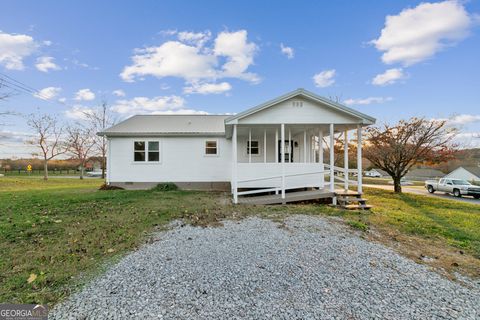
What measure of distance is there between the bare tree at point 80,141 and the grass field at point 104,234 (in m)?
25.1

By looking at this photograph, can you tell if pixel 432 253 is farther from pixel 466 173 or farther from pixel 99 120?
pixel 466 173

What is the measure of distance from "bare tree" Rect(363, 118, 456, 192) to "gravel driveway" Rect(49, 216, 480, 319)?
14292 mm

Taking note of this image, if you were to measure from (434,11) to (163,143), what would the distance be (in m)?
14.6

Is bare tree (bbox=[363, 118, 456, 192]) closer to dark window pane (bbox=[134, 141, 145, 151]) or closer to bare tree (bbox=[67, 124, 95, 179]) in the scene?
dark window pane (bbox=[134, 141, 145, 151])

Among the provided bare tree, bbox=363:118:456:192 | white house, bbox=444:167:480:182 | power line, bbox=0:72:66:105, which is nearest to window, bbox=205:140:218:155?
bare tree, bbox=363:118:456:192

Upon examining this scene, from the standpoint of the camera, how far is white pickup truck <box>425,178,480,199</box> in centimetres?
1920

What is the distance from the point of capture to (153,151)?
14.0m

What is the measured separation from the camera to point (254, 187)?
34.9 feet

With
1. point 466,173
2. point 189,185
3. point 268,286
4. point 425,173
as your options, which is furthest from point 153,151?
point 425,173

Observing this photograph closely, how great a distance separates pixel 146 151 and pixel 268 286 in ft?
41.5

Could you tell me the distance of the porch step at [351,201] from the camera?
916 cm

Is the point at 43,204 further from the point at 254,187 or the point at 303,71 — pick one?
the point at 303,71

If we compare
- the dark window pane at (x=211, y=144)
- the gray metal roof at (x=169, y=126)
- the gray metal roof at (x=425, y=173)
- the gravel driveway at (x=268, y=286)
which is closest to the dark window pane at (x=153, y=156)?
the gray metal roof at (x=169, y=126)

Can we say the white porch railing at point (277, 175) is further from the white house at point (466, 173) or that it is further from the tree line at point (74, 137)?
the white house at point (466, 173)
